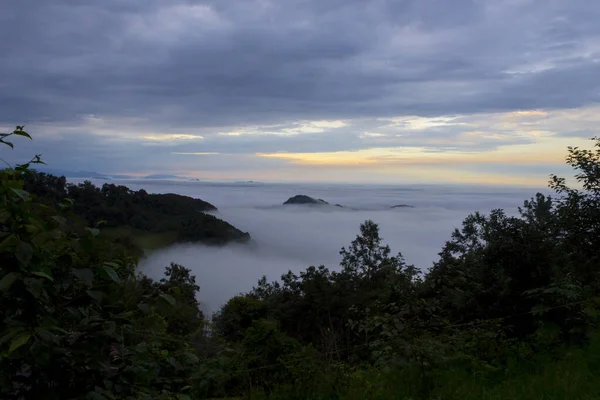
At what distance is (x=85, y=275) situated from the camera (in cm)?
213

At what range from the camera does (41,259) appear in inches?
82.1

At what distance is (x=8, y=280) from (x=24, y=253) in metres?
0.12

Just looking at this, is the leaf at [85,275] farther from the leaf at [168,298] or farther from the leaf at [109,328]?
the leaf at [168,298]

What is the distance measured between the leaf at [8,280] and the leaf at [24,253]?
2.3 inches

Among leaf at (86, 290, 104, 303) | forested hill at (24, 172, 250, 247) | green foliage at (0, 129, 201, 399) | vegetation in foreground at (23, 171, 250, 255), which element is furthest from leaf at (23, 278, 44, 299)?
forested hill at (24, 172, 250, 247)

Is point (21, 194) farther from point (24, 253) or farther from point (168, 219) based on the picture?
point (168, 219)

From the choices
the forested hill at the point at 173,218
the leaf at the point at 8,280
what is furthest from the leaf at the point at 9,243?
the forested hill at the point at 173,218

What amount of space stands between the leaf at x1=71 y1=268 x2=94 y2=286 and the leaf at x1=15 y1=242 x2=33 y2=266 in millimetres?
231

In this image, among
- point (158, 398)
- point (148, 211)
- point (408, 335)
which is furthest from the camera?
point (148, 211)

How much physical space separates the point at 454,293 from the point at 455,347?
1.27 metres

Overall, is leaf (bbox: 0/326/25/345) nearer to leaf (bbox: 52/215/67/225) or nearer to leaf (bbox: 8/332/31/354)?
leaf (bbox: 8/332/31/354)

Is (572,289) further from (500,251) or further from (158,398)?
(158,398)

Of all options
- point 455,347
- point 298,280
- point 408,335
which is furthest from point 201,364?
point 298,280

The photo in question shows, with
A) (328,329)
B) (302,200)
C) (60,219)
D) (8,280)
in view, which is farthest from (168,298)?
(302,200)
